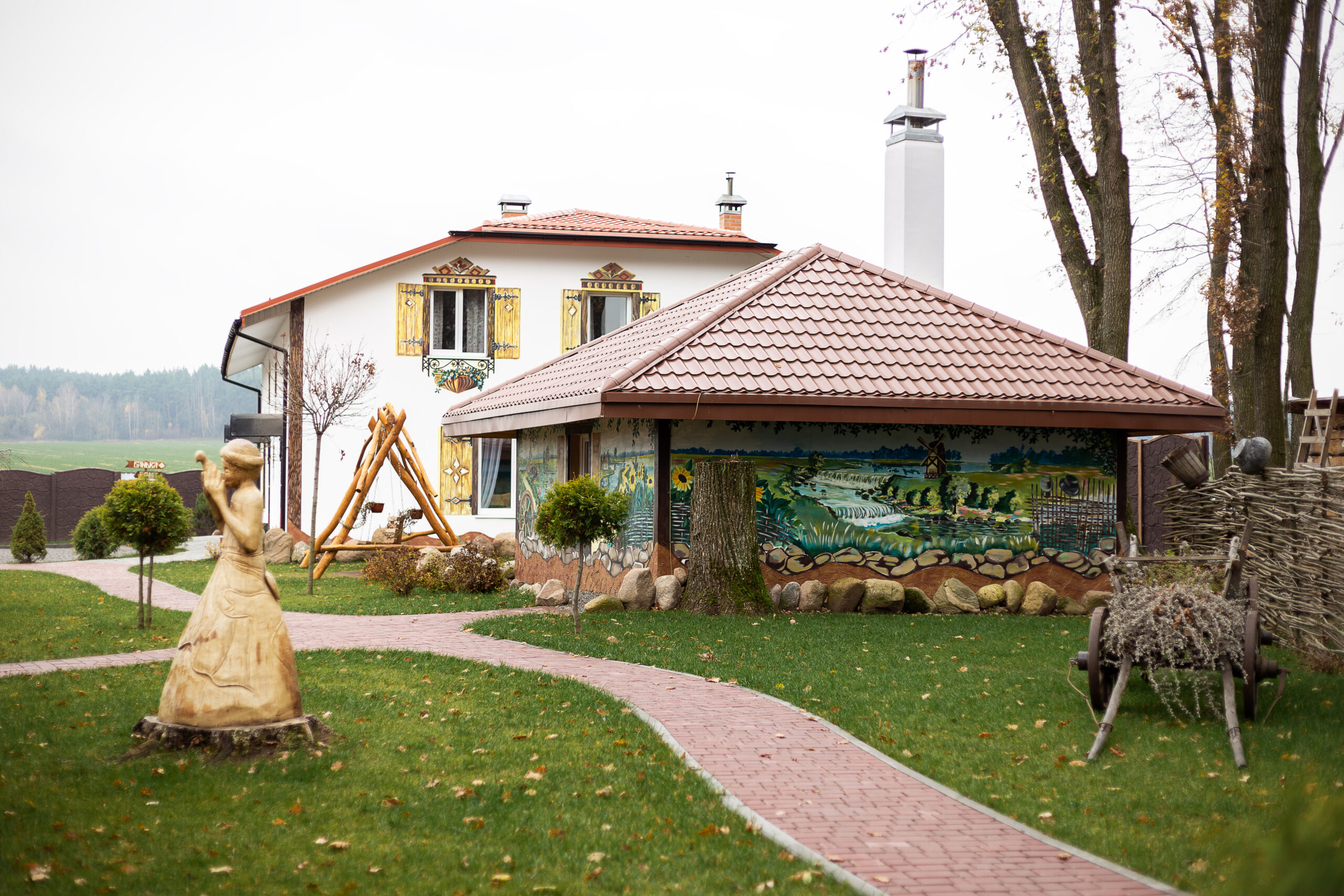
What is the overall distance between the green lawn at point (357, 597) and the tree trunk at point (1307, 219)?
11.7 m

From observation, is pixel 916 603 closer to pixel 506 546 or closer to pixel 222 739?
pixel 222 739

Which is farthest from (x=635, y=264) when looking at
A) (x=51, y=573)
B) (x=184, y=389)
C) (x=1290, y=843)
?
(x=184, y=389)

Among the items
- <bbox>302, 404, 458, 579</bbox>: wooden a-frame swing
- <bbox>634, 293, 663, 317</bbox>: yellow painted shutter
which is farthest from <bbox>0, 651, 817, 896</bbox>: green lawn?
<bbox>634, 293, 663, 317</bbox>: yellow painted shutter

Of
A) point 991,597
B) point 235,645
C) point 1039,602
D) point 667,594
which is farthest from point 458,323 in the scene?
point 235,645

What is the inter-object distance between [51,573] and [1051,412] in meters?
17.3

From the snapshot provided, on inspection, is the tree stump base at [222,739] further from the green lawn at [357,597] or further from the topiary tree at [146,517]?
the green lawn at [357,597]

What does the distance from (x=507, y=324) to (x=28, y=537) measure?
11262mm

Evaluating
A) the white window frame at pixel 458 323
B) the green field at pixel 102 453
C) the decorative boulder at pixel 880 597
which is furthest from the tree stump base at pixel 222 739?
the green field at pixel 102 453

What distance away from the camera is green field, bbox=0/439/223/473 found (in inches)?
3255

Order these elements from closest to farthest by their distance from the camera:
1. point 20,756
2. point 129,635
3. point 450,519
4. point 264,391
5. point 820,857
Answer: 1. point 820,857
2. point 20,756
3. point 129,635
4. point 450,519
5. point 264,391

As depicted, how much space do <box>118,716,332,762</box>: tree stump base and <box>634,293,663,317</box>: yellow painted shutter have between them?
2032 centimetres

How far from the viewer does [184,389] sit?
358ft

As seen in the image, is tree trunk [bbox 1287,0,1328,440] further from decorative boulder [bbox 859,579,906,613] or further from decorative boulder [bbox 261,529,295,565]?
decorative boulder [bbox 261,529,295,565]

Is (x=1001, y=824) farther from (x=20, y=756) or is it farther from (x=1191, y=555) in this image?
(x=20, y=756)
